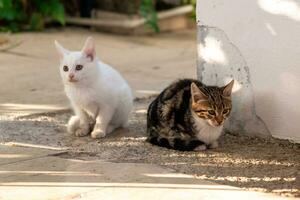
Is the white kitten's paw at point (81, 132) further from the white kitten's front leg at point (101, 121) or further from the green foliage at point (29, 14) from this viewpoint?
the green foliage at point (29, 14)

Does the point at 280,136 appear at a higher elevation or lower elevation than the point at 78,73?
lower

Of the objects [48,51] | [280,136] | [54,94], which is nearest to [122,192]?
[280,136]

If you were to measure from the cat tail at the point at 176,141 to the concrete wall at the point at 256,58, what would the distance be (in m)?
0.61

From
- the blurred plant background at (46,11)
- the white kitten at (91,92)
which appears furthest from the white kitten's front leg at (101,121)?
the blurred plant background at (46,11)

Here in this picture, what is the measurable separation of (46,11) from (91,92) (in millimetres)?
5538

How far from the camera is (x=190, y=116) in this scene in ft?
18.0

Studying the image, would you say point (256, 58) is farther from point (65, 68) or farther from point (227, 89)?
point (65, 68)

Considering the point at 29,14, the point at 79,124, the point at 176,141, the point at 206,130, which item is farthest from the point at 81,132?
the point at 29,14

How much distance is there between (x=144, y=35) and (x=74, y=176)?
6.75m

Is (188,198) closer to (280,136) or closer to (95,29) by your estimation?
(280,136)

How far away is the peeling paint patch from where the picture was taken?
5773mm

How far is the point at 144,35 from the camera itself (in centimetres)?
1134

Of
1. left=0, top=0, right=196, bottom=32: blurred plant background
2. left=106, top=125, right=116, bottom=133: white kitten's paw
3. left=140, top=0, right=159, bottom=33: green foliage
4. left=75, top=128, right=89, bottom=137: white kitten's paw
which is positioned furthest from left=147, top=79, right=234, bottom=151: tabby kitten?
left=0, top=0, right=196, bottom=32: blurred plant background

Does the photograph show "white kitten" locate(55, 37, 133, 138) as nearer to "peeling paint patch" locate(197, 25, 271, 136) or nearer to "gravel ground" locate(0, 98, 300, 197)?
"gravel ground" locate(0, 98, 300, 197)
